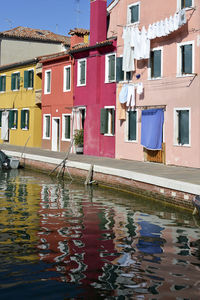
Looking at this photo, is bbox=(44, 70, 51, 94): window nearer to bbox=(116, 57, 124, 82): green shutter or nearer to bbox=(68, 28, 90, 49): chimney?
bbox=(68, 28, 90, 49): chimney

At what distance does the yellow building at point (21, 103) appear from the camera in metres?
30.9

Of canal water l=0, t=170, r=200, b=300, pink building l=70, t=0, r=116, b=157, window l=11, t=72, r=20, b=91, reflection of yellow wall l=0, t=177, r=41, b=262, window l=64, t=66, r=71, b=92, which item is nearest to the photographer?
canal water l=0, t=170, r=200, b=300

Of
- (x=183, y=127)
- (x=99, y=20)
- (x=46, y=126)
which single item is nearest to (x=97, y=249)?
(x=183, y=127)

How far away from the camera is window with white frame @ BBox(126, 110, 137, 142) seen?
21.3m

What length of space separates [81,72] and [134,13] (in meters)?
5.28

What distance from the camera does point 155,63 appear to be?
19.9 m

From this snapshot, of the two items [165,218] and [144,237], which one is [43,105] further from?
[144,237]

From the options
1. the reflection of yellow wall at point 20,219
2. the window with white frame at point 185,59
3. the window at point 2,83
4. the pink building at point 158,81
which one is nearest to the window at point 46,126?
the window at point 2,83

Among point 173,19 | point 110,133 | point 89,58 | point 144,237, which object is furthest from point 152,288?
point 89,58

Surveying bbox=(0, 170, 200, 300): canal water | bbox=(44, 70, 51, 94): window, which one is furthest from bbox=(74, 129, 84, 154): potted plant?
bbox=(0, 170, 200, 300): canal water

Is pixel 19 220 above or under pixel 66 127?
under

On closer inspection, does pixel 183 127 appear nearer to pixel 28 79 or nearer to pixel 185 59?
pixel 185 59

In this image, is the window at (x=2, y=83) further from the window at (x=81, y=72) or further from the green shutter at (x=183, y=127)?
the green shutter at (x=183, y=127)

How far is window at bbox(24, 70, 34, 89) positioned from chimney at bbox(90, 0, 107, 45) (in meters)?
8.71
